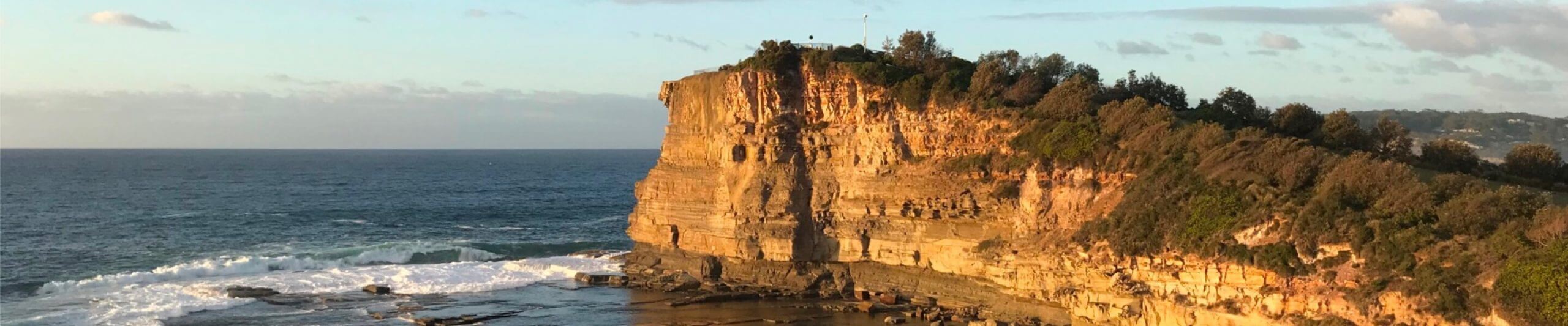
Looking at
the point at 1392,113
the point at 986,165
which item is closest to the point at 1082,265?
the point at 986,165

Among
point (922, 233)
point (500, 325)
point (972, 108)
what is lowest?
point (500, 325)

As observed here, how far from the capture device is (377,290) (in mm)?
49406

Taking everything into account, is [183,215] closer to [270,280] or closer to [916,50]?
[270,280]

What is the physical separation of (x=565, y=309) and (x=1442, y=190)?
89.3ft

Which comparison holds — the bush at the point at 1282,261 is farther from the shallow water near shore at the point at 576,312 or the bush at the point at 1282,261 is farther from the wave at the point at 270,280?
the wave at the point at 270,280

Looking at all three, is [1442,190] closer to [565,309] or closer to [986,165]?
[986,165]

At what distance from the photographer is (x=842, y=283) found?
46719 mm

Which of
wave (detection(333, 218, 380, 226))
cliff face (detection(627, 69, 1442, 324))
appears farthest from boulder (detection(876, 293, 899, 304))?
wave (detection(333, 218, 380, 226))

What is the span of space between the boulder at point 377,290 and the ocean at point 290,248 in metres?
0.48

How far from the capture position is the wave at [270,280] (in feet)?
148

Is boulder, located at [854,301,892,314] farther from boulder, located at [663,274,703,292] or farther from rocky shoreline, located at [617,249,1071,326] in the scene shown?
boulder, located at [663,274,703,292]

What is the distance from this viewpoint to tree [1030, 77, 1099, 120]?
4206 centimetres

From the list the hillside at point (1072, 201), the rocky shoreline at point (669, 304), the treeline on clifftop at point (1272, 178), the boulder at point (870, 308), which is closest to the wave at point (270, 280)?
the rocky shoreline at point (669, 304)

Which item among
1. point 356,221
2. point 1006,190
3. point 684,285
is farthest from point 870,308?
point 356,221
